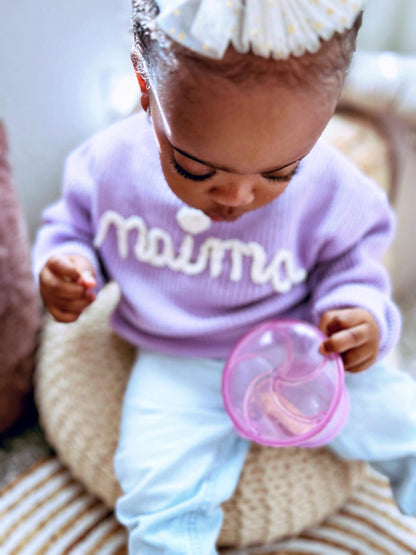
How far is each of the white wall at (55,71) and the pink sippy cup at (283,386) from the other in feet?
1.85

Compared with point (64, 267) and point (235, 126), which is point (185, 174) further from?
point (64, 267)

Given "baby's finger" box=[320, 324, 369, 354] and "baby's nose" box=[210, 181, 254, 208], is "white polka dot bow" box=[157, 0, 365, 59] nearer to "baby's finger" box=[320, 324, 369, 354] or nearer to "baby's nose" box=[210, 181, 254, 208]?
"baby's nose" box=[210, 181, 254, 208]

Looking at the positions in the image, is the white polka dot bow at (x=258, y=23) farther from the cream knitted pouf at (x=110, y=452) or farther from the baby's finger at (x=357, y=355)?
the cream knitted pouf at (x=110, y=452)

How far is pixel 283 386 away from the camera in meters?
0.67

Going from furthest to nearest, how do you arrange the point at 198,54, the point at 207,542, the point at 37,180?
the point at 37,180 → the point at 207,542 → the point at 198,54

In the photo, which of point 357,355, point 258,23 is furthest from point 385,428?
point 258,23

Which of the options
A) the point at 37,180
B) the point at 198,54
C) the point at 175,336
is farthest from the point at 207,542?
the point at 37,180

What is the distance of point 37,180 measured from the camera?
3.45ft

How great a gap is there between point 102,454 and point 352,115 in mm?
747

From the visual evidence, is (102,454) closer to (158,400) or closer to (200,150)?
(158,400)

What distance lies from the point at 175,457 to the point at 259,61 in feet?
1.53

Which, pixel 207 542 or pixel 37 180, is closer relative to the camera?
pixel 207 542

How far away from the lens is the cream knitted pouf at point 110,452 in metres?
0.73

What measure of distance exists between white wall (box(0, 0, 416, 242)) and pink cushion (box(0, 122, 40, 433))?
0.24 meters
